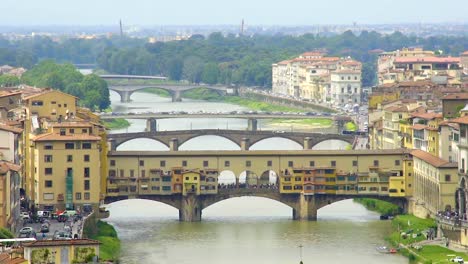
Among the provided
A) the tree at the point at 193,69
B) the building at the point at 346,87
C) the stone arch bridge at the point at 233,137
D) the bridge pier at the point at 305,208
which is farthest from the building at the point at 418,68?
the bridge pier at the point at 305,208

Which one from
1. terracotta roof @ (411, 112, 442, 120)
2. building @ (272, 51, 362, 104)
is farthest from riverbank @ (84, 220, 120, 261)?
building @ (272, 51, 362, 104)

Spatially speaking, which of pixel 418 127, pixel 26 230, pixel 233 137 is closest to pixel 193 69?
pixel 233 137

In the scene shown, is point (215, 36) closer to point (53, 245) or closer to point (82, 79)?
point (82, 79)

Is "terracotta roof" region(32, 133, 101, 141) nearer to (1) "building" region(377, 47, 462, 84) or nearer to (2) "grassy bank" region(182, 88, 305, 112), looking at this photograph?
(1) "building" region(377, 47, 462, 84)

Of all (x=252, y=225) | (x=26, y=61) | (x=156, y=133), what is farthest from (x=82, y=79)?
(x=252, y=225)

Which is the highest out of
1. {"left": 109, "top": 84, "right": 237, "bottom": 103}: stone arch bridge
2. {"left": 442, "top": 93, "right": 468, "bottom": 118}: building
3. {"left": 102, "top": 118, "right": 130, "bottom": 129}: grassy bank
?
{"left": 109, "top": 84, "right": 237, "bottom": 103}: stone arch bridge

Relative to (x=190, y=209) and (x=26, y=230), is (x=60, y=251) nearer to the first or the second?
(x=26, y=230)

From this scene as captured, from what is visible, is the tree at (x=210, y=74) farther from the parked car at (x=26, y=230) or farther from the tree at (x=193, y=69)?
the parked car at (x=26, y=230)
